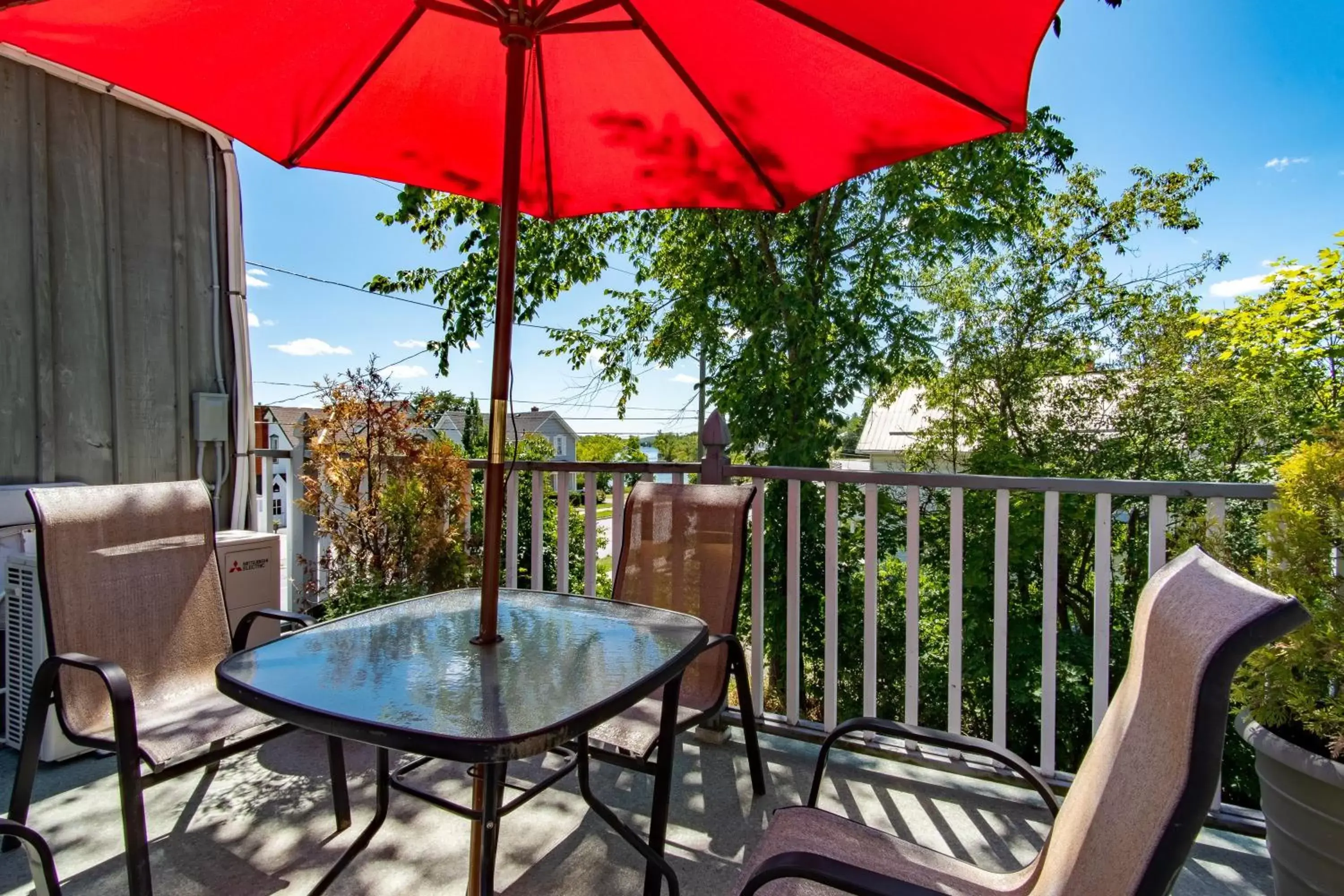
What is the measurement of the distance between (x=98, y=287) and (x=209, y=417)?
2.45ft

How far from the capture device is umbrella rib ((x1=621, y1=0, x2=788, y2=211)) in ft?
5.74

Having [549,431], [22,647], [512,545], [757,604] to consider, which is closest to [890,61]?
[757,604]

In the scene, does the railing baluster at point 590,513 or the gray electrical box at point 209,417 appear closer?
the railing baluster at point 590,513

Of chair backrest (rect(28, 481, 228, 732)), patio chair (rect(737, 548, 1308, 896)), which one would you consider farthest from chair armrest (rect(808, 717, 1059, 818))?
chair backrest (rect(28, 481, 228, 732))

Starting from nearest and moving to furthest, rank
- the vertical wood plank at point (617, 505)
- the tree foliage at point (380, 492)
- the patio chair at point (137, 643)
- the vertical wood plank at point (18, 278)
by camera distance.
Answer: the patio chair at point (137, 643), the vertical wood plank at point (18, 278), the vertical wood plank at point (617, 505), the tree foliage at point (380, 492)

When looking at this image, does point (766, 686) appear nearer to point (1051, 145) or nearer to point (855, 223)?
point (855, 223)

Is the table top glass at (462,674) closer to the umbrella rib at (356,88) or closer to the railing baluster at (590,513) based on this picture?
the railing baluster at (590,513)

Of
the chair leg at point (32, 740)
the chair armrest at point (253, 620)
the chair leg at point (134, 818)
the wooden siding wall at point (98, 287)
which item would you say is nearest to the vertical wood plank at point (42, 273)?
the wooden siding wall at point (98, 287)

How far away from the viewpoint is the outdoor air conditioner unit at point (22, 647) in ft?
8.38

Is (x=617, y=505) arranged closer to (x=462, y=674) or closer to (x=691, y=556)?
(x=691, y=556)

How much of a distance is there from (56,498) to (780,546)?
7.19 metres

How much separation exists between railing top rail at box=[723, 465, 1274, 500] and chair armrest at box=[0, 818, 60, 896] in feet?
7.45

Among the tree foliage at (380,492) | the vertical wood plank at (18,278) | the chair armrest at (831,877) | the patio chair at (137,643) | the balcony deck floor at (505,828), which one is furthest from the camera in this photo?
the tree foliage at (380,492)

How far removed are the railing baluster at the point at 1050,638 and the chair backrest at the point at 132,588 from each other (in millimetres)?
2925
